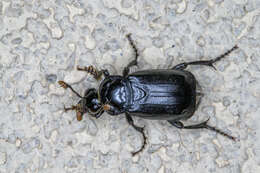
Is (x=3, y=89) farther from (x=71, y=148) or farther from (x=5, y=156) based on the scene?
(x=71, y=148)

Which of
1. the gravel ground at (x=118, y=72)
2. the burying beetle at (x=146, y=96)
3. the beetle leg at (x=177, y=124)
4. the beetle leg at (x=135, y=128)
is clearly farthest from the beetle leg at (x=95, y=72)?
the beetle leg at (x=177, y=124)

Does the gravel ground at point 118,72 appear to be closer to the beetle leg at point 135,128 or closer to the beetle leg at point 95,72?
the beetle leg at point 135,128

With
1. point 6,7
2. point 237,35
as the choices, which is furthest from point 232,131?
point 6,7

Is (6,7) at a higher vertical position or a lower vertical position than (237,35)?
higher

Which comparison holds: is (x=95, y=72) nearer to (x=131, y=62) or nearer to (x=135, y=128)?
(x=131, y=62)

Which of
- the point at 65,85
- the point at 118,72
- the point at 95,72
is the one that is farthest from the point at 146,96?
the point at 65,85
